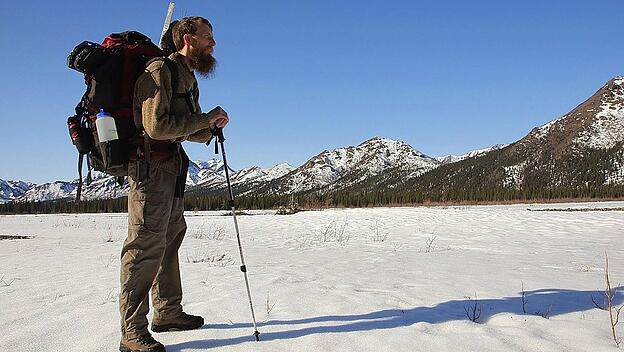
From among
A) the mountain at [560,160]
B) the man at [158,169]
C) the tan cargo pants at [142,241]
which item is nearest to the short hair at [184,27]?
the man at [158,169]

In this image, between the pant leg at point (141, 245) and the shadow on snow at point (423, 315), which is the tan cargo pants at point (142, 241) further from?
the shadow on snow at point (423, 315)

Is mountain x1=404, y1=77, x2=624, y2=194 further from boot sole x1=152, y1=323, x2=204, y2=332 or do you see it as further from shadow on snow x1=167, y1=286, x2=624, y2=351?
boot sole x1=152, y1=323, x2=204, y2=332

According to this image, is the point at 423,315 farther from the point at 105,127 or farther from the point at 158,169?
the point at 105,127

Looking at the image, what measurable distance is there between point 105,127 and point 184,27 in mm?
1079

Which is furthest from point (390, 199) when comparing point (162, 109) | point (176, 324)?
point (162, 109)

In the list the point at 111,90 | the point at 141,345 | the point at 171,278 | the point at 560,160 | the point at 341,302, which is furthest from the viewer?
the point at 560,160

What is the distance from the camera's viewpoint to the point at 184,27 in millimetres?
3547

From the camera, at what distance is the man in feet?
10.3

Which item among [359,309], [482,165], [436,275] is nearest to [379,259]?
[436,275]

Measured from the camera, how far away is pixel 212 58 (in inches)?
144

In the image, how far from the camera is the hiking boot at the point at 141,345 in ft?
9.96

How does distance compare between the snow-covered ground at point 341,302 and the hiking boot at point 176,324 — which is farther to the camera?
the hiking boot at point 176,324

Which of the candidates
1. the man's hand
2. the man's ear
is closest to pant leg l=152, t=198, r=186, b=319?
the man's hand

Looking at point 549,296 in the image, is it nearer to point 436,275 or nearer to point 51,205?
point 436,275
